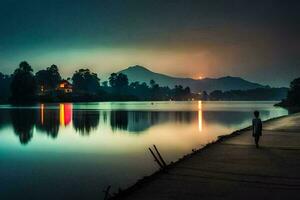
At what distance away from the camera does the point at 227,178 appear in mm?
12961

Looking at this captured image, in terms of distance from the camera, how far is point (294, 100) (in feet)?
455

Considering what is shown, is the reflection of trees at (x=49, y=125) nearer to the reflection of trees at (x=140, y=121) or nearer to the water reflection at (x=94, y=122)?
the water reflection at (x=94, y=122)

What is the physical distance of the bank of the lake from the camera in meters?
11.0

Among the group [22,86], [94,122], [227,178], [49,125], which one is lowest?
[49,125]

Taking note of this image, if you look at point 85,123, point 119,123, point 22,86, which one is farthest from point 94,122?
point 22,86

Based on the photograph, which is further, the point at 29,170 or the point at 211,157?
the point at 29,170

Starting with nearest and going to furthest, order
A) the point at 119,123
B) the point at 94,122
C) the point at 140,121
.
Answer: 1. the point at 119,123
2. the point at 94,122
3. the point at 140,121

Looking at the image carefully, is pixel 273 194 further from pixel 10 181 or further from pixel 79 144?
pixel 79 144

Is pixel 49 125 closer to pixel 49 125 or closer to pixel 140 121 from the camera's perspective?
pixel 49 125

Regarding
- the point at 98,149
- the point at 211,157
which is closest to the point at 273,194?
the point at 211,157

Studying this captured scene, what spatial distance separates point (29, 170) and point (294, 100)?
432 ft

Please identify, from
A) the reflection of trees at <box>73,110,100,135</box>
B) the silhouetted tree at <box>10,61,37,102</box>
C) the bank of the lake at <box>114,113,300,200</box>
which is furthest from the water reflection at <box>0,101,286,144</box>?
the silhouetted tree at <box>10,61,37,102</box>

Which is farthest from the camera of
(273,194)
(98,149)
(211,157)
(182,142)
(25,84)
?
(25,84)

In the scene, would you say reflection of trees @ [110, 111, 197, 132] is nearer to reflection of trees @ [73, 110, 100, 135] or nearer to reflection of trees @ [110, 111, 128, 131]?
reflection of trees @ [110, 111, 128, 131]
